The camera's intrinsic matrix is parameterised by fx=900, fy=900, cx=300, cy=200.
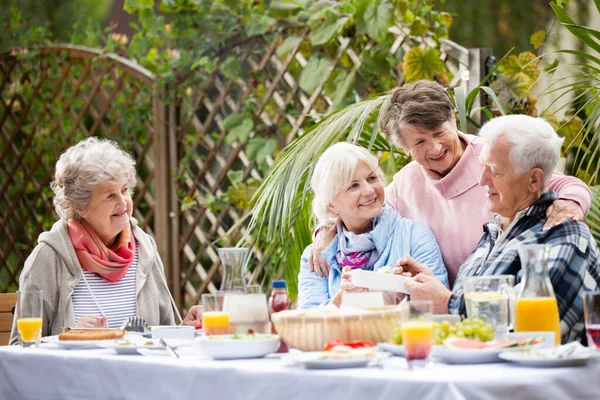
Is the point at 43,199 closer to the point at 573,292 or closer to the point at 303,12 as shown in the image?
the point at 303,12

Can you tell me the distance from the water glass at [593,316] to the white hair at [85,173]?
169cm

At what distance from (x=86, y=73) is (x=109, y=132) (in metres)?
0.40

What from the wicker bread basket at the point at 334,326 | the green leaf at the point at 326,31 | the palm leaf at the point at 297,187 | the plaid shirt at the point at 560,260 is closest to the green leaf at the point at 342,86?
the green leaf at the point at 326,31

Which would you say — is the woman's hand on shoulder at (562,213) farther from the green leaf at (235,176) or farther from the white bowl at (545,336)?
the green leaf at (235,176)

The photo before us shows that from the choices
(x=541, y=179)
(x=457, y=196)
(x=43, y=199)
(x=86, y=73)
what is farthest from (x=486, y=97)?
(x=43, y=199)

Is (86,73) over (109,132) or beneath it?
over

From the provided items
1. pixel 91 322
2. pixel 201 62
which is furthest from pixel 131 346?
pixel 201 62

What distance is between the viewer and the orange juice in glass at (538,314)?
1.77 m

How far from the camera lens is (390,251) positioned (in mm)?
2586

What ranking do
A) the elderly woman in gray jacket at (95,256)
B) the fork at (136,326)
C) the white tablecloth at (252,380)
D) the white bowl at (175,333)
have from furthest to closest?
the elderly woman in gray jacket at (95,256)
the fork at (136,326)
the white bowl at (175,333)
the white tablecloth at (252,380)

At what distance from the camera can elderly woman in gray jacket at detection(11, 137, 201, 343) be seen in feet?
9.18

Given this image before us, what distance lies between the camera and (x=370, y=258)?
2621 mm

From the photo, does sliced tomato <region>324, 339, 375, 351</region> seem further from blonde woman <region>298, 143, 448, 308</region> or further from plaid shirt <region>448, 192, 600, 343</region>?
blonde woman <region>298, 143, 448, 308</region>

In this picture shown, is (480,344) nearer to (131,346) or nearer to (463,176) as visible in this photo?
(131,346)
